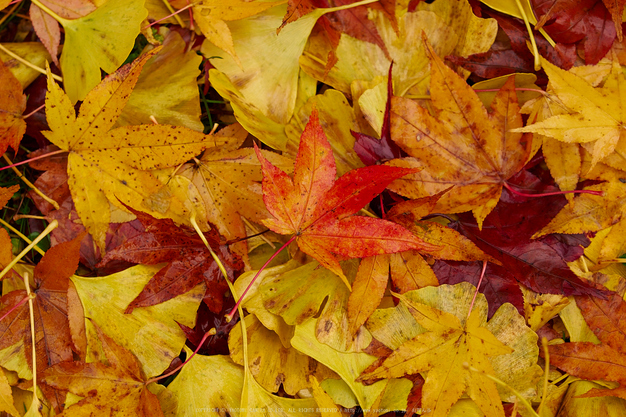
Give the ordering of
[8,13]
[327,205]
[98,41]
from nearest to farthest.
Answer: [327,205] → [98,41] → [8,13]

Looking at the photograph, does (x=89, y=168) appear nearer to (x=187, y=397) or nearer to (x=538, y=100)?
(x=187, y=397)

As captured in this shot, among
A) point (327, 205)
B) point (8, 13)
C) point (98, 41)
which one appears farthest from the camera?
point (8, 13)

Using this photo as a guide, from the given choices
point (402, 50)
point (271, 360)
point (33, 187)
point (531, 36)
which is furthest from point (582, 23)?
point (33, 187)

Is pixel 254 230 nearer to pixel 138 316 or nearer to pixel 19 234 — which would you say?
pixel 138 316

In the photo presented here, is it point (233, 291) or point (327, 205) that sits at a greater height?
point (327, 205)

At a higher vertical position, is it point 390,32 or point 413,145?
point 390,32

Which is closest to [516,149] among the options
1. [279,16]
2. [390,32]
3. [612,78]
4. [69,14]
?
[612,78]

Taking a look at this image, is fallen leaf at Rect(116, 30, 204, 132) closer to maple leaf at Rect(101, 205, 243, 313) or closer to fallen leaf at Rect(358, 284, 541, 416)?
maple leaf at Rect(101, 205, 243, 313)
